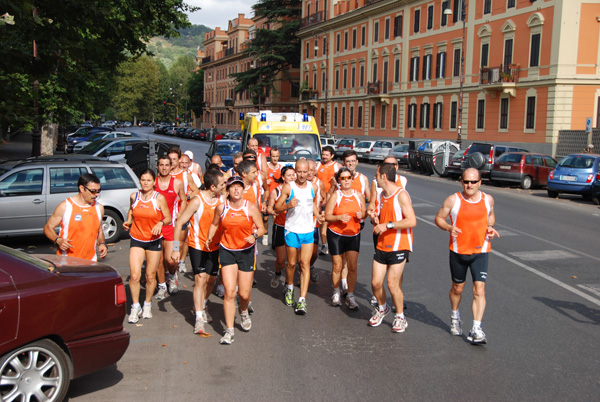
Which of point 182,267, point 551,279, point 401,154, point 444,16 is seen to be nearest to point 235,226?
point 182,267

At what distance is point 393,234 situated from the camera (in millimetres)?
6738

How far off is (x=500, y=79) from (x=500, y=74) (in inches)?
12.1

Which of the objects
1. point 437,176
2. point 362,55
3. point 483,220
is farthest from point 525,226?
point 362,55

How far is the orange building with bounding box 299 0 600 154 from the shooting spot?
35344 millimetres

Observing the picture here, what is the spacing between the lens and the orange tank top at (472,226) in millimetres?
6445

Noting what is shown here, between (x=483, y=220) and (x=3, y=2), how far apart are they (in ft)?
20.3

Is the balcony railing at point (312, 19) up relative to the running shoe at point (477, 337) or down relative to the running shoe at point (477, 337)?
up

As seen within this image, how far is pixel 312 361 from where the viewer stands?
19.2 ft

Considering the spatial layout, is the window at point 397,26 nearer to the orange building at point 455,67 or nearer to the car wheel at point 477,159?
the orange building at point 455,67

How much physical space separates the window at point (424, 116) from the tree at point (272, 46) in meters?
23.2

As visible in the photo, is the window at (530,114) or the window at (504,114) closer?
the window at (530,114)

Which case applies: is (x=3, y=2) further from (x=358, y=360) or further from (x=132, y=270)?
(x=358, y=360)

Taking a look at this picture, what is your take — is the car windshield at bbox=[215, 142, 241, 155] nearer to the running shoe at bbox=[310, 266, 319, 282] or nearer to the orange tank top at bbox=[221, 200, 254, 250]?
the running shoe at bbox=[310, 266, 319, 282]

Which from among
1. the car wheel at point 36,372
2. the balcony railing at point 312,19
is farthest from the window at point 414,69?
the car wheel at point 36,372
